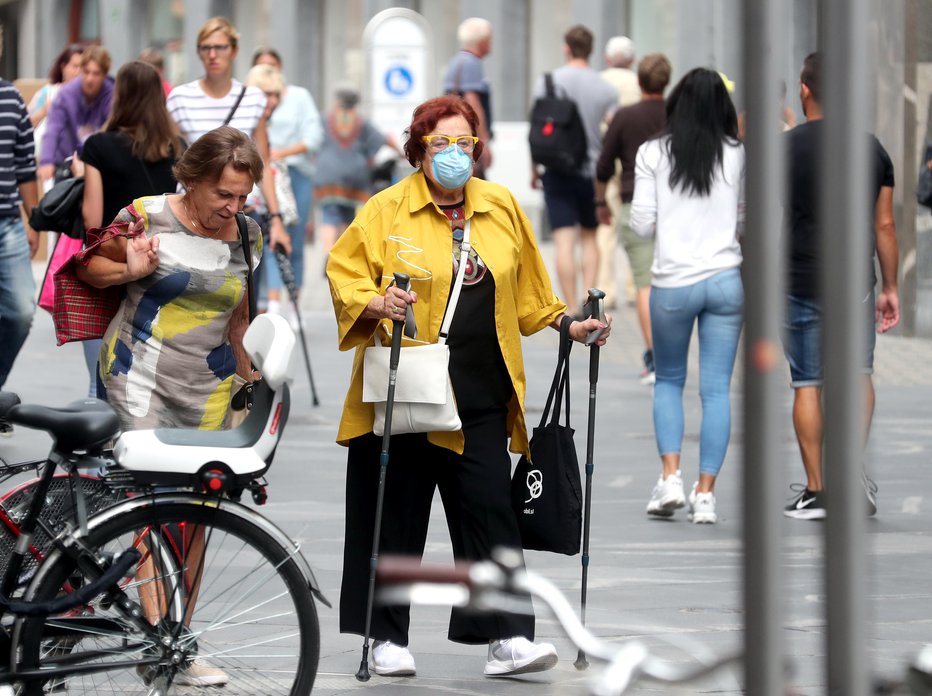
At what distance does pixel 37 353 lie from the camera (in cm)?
1333

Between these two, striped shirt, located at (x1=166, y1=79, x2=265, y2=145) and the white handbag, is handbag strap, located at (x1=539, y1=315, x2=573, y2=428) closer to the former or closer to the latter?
the white handbag

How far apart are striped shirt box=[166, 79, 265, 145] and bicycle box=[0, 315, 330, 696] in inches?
198

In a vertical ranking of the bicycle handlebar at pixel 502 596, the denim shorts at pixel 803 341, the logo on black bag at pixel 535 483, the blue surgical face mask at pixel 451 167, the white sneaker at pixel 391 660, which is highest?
the blue surgical face mask at pixel 451 167

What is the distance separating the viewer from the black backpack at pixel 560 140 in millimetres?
13500

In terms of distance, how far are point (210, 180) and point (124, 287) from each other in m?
0.43

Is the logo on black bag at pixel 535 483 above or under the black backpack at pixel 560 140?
under

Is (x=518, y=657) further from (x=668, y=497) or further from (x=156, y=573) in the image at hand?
(x=668, y=497)

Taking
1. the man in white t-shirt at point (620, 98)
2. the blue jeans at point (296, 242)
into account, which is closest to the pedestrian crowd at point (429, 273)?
the blue jeans at point (296, 242)

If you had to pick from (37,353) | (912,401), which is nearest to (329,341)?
(37,353)

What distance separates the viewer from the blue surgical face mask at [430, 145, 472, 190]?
17.3ft

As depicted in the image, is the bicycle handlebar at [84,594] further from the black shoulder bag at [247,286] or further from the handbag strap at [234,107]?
the handbag strap at [234,107]

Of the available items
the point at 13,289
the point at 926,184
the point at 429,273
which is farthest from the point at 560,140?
the point at 429,273

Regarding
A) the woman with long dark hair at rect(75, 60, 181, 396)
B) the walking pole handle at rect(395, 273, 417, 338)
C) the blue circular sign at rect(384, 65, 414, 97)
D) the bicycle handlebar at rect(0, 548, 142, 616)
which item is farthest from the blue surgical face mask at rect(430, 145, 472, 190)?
the blue circular sign at rect(384, 65, 414, 97)

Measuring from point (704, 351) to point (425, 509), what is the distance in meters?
2.52
